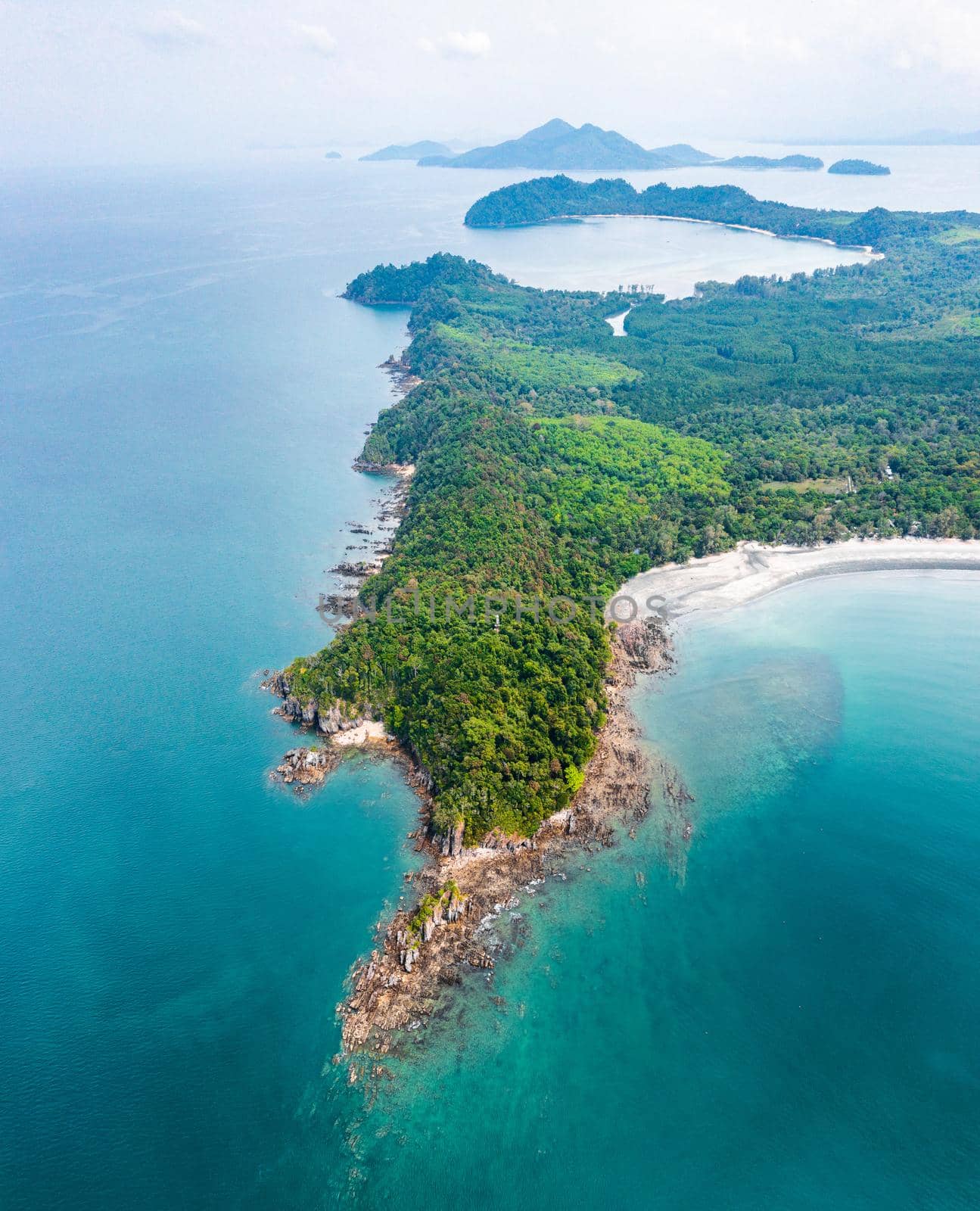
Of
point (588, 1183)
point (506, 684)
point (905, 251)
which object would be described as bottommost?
point (588, 1183)

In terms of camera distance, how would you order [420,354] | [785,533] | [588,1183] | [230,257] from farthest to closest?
[230,257]
[420,354]
[785,533]
[588,1183]

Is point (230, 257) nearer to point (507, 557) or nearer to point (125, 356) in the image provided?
point (125, 356)

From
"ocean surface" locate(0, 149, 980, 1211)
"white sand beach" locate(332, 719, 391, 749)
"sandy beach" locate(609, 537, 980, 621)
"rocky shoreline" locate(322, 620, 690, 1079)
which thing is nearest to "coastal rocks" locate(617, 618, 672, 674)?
"sandy beach" locate(609, 537, 980, 621)

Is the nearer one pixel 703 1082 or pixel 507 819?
pixel 703 1082

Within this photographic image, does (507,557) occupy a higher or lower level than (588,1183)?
higher

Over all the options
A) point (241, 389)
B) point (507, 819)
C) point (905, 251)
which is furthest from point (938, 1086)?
point (905, 251)

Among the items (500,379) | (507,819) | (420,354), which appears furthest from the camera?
(420,354)
